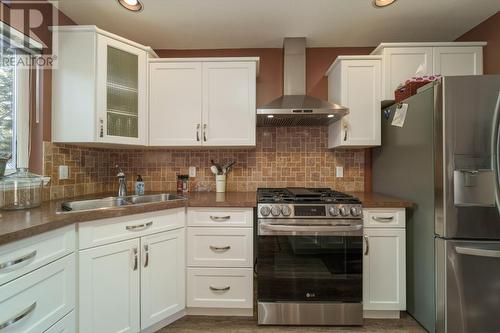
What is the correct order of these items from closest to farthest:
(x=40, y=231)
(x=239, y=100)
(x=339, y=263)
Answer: (x=40, y=231)
(x=339, y=263)
(x=239, y=100)

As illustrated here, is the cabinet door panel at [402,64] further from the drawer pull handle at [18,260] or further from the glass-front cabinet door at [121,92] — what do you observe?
the drawer pull handle at [18,260]

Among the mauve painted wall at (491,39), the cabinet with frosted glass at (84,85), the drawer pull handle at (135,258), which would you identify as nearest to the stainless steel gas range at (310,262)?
the drawer pull handle at (135,258)

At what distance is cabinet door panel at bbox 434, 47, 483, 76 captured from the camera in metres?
2.10

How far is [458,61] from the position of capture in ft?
6.93

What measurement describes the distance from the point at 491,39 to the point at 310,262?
2.35m

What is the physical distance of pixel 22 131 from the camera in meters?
1.74

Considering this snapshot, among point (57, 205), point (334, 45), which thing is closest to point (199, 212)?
point (57, 205)

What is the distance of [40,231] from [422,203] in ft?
7.25

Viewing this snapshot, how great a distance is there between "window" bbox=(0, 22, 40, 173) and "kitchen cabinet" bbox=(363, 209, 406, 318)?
251 centimetres

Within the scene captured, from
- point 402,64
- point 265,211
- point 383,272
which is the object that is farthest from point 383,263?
point 402,64

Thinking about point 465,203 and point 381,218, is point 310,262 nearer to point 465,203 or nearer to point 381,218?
point 381,218

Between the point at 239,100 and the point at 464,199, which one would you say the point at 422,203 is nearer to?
the point at 464,199

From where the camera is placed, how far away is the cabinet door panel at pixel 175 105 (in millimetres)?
2189

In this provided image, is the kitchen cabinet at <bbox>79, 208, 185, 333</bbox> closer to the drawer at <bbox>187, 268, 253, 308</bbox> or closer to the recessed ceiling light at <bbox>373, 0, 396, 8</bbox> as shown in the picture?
the drawer at <bbox>187, 268, 253, 308</bbox>
